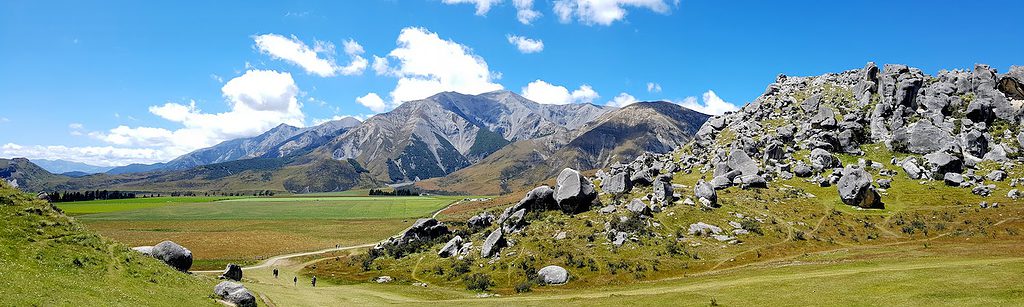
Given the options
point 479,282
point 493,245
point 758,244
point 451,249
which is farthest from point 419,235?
point 758,244

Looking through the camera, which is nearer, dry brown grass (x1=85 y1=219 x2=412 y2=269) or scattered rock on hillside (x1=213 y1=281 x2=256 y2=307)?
scattered rock on hillside (x1=213 y1=281 x2=256 y2=307)

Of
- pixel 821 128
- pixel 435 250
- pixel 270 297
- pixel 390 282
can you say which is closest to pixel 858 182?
pixel 821 128

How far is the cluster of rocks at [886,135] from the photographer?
118312mm

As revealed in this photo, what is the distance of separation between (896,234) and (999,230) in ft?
45.4

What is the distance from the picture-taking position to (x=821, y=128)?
154000 millimetres

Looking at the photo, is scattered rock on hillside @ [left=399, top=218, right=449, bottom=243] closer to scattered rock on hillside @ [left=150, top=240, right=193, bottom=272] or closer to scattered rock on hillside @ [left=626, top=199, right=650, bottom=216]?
scattered rock on hillside @ [left=626, top=199, right=650, bottom=216]

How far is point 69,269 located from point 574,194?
279 ft

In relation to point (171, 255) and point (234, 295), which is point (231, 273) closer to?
point (171, 255)

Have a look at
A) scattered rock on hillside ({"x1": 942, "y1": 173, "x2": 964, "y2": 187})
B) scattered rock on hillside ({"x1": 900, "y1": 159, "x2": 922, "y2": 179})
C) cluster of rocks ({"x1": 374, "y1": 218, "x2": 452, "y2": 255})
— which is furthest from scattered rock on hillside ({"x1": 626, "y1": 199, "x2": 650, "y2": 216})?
scattered rock on hillside ({"x1": 942, "y1": 173, "x2": 964, "y2": 187})

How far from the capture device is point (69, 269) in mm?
40219

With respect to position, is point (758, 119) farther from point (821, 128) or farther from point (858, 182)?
point (858, 182)

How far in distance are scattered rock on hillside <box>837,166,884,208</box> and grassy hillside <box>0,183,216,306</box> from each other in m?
118

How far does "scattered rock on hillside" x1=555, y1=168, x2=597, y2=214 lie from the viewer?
10944 cm

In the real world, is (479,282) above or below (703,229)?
below
